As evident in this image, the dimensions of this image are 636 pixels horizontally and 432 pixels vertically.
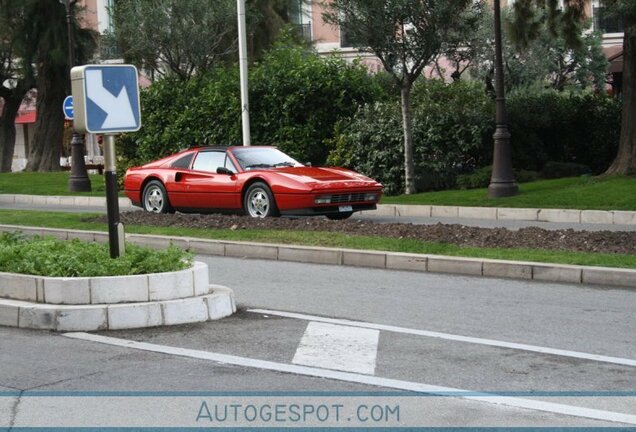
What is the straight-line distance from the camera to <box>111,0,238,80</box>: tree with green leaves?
29281mm

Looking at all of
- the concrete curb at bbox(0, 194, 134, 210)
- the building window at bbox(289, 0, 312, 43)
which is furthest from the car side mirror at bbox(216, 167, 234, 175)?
the building window at bbox(289, 0, 312, 43)

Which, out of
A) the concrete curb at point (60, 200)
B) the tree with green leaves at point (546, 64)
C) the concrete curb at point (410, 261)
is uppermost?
the tree with green leaves at point (546, 64)

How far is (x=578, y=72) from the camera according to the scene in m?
42.4

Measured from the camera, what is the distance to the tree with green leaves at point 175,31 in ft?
96.1

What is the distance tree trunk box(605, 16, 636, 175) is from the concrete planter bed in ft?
52.8

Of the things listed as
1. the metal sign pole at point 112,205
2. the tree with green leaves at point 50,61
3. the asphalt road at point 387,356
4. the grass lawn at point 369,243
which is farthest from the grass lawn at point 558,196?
the tree with green leaves at point 50,61

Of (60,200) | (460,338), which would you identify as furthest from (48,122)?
(460,338)

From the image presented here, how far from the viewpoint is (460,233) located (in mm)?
13906

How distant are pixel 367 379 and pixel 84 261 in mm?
3437

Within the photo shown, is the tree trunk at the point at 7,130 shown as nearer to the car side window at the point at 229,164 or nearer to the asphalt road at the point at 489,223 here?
the asphalt road at the point at 489,223

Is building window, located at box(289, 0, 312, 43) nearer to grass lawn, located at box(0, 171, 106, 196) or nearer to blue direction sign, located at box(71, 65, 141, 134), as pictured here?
grass lawn, located at box(0, 171, 106, 196)

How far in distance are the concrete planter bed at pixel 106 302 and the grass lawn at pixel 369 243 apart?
4.43 m

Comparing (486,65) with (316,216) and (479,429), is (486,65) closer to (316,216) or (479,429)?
(316,216)

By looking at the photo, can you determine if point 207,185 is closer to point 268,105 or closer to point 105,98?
point 268,105
